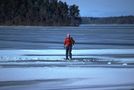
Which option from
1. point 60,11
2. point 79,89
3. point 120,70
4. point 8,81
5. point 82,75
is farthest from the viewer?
point 60,11

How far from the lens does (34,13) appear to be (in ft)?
527

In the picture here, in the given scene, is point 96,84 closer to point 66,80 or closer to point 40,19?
point 66,80

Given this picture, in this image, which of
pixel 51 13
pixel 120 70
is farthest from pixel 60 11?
pixel 120 70

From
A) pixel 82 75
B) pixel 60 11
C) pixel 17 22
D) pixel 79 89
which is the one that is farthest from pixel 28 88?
pixel 17 22

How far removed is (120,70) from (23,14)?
144 meters

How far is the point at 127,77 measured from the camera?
49.1 ft

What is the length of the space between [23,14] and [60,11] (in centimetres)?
1518

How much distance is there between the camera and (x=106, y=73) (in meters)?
16.2

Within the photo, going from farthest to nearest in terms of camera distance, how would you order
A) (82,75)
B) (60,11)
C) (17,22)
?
1. (17,22)
2. (60,11)
3. (82,75)

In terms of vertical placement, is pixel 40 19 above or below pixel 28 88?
below

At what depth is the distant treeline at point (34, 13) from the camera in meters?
155

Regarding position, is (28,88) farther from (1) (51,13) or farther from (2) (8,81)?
(1) (51,13)

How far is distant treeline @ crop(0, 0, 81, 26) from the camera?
509 feet

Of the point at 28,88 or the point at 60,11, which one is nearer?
the point at 28,88
